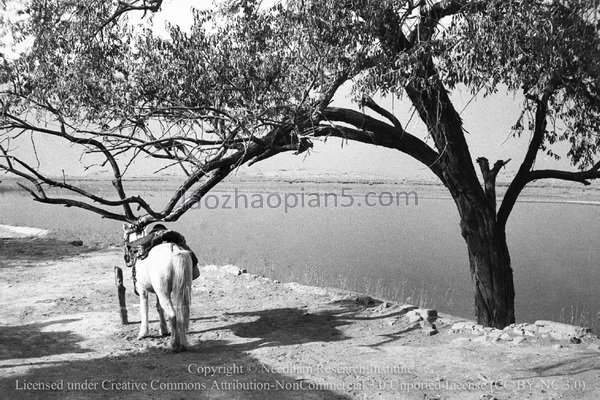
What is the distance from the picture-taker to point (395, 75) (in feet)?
23.4

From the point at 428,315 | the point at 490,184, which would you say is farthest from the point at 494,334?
the point at 490,184

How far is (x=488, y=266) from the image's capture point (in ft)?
30.9

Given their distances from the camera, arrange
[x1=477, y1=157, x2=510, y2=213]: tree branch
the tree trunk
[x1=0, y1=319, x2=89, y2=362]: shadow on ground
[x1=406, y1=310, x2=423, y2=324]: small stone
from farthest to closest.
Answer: [x1=477, y1=157, x2=510, y2=213]: tree branch → the tree trunk → [x1=406, y1=310, x2=423, y2=324]: small stone → [x1=0, y1=319, x2=89, y2=362]: shadow on ground

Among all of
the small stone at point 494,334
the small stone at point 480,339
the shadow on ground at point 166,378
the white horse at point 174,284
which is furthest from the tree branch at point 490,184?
the white horse at point 174,284

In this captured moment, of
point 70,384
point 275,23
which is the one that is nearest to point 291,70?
point 275,23

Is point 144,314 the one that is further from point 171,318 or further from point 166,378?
point 166,378

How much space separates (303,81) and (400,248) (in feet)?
48.6

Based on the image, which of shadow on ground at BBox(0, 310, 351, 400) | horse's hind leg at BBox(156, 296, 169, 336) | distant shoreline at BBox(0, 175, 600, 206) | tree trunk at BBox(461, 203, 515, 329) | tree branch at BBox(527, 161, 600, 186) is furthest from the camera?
distant shoreline at BBox(0, 175, 600, 206)

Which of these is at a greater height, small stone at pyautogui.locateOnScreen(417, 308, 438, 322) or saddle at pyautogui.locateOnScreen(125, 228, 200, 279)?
saddle at pyautogui.locateOnScreen(125, 228, 200, 279)

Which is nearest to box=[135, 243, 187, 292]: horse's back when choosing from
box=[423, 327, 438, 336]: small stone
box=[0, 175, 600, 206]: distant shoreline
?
box=[423, 327, 438, 336]: small stone

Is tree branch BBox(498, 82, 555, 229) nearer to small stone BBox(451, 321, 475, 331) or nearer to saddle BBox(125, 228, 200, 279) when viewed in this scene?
small stone BBox(451, 321, 475, 331)

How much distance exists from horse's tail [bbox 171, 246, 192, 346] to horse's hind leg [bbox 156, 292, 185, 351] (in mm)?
42

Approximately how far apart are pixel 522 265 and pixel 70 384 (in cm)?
1527

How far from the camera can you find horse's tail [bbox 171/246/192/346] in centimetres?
718
